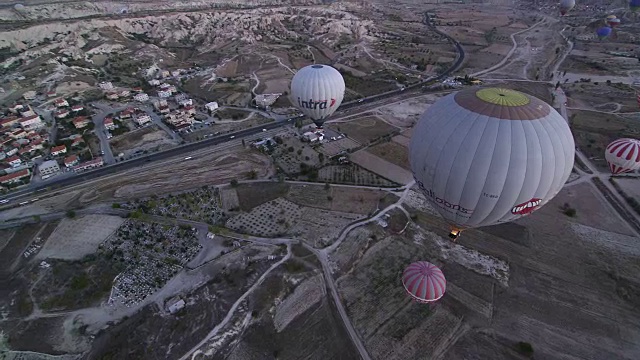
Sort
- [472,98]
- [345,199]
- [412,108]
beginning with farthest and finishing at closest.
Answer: [412,108] < [345,199] < [472,98]

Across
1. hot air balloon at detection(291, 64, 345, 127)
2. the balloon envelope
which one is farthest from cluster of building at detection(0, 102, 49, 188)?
the balloon envelope

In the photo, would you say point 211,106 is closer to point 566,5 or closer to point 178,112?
point 178,112

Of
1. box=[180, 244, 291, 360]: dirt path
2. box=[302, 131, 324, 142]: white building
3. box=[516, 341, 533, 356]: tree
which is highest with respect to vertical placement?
box=[302, 131, 324, 142]: white building

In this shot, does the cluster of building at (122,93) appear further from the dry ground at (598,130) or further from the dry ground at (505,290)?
the dry ground at (598,130)

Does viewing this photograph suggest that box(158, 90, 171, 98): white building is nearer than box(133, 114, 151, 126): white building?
No

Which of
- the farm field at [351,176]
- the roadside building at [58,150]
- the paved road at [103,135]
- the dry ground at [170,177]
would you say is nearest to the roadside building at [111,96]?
the paved road at [103,135]

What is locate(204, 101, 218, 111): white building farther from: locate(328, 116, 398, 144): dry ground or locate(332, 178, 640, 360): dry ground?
locate(332, 178, 640, 360): dry ground

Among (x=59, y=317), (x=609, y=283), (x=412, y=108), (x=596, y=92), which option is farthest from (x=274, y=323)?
(x=596, y=92)

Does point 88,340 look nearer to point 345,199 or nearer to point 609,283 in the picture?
point 345,199
